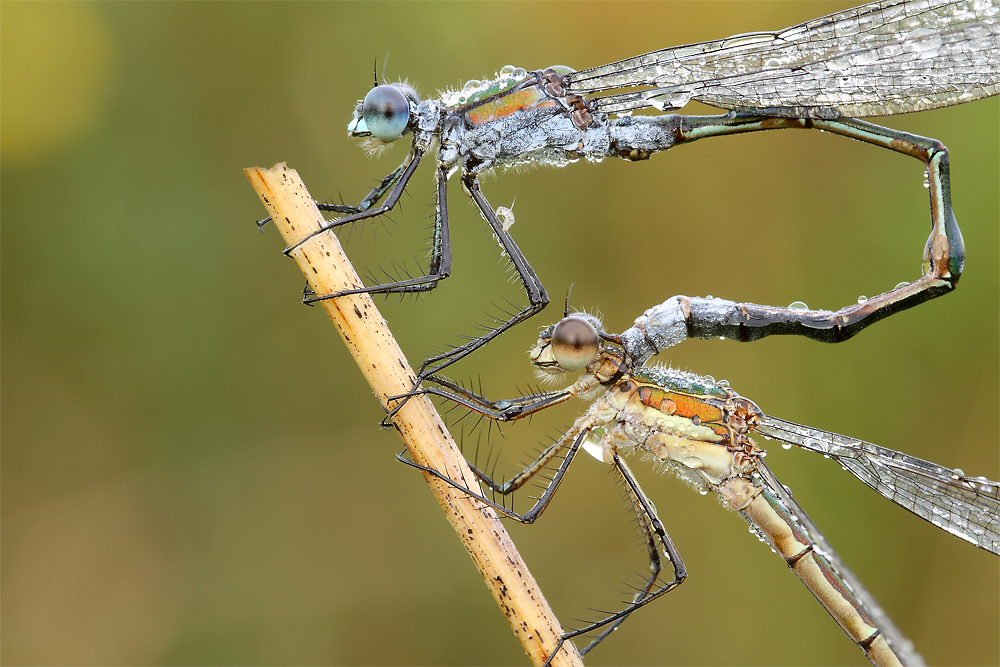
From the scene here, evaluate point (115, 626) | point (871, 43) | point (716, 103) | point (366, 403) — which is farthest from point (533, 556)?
point (871, 43)

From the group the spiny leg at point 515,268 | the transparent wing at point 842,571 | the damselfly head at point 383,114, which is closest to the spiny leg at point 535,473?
the spiny leg at point 515,268

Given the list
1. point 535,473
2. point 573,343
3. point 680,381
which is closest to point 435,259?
point 573,343

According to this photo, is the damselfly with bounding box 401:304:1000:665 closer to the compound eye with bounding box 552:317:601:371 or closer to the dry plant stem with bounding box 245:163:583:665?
the compound eye with bounding box 552:317:601:371

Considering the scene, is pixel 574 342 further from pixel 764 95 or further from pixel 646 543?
pixel 764 95

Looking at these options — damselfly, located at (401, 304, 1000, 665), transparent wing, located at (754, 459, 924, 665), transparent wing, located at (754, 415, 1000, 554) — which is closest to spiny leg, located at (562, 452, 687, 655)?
damselfly, located at (401, 304, 1000, 665)

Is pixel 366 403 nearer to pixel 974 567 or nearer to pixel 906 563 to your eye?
pixel 906 563

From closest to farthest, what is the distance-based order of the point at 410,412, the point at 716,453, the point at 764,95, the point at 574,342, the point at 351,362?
1. the point at 410,412
2. the point at 574,342
3. the point at 764,95
4. the point at 716,453
5. the point at 351,362

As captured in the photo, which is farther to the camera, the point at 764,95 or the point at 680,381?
the point at 680,381
